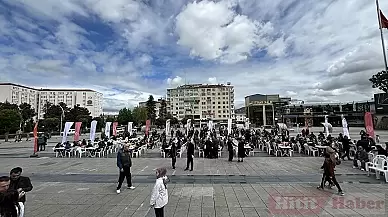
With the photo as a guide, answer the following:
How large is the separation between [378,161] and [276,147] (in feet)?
26.3

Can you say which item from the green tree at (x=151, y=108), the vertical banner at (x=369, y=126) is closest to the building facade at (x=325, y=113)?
the green tree at (x=151, y=108)

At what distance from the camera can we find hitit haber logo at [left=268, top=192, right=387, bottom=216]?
6230 mm

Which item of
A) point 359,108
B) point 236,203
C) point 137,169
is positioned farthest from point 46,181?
point 359,108

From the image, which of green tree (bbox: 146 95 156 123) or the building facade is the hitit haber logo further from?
green tree (bbox: 146 95 156 123)

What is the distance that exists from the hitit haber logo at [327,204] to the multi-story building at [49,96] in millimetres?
144157

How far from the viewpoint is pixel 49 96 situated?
155 m

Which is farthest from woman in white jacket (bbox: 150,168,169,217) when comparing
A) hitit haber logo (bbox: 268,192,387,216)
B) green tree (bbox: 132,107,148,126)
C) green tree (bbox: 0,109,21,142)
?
green tree (bbox: 132,107,148,126)

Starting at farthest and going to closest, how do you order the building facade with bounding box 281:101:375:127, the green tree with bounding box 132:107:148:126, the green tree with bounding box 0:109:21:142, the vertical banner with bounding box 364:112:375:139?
1. the green tree with bounding box 132:107:148:126
2. the building facade with bounding box 281:101:375:127
3. the green tree with bounding box 0:109:21:142
4. the vertical banner with bounding box 364:112:375:139

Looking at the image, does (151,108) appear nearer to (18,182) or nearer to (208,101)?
(208,101)

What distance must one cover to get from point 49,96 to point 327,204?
173797mm

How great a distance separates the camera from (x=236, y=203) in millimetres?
6977

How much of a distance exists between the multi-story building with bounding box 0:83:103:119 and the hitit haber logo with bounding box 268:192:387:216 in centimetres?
14416

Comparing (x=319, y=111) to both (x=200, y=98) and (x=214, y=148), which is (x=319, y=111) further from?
(x=214, y=148)

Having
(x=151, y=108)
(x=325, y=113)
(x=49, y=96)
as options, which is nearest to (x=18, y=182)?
(x=325, y=113)
